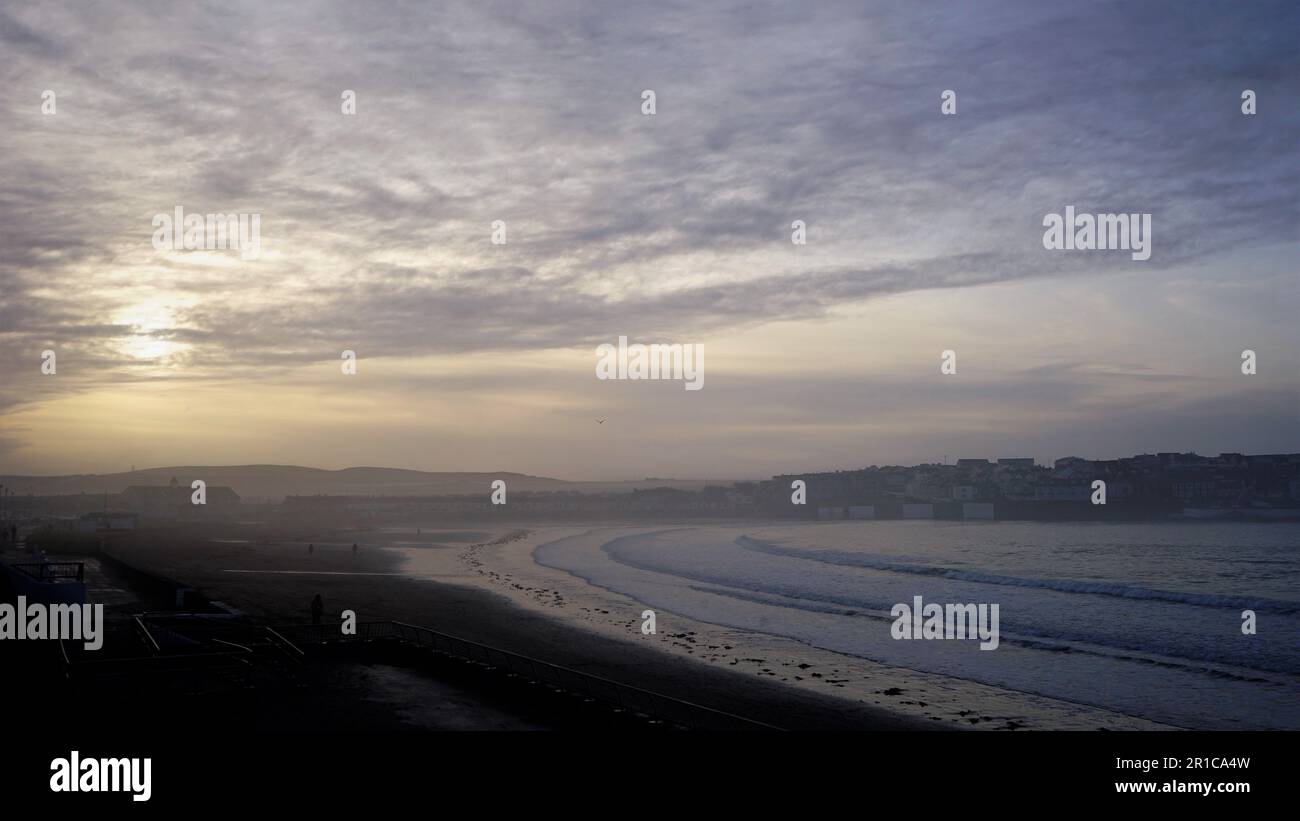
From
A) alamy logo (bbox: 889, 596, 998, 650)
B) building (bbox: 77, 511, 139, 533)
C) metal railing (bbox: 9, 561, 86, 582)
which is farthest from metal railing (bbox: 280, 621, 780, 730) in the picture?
building (bbox: 77, 511, 139, 533)

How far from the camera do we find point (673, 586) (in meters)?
64.6

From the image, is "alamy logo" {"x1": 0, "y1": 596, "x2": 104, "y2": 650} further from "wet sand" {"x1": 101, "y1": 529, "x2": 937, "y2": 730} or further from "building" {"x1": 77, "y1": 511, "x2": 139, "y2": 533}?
"building" {"x1": 77, "y1": 511, "x2": 139, "y2": 533}

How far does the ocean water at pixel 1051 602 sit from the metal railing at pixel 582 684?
45.3ft

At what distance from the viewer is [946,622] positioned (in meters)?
47.1

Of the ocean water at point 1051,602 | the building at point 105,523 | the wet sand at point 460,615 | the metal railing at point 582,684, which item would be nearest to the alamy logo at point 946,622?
the ocean water at point 1051,602

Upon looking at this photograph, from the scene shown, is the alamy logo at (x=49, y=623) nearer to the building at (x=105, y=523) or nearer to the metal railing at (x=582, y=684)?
the metal railing at (x=582, y=684)
